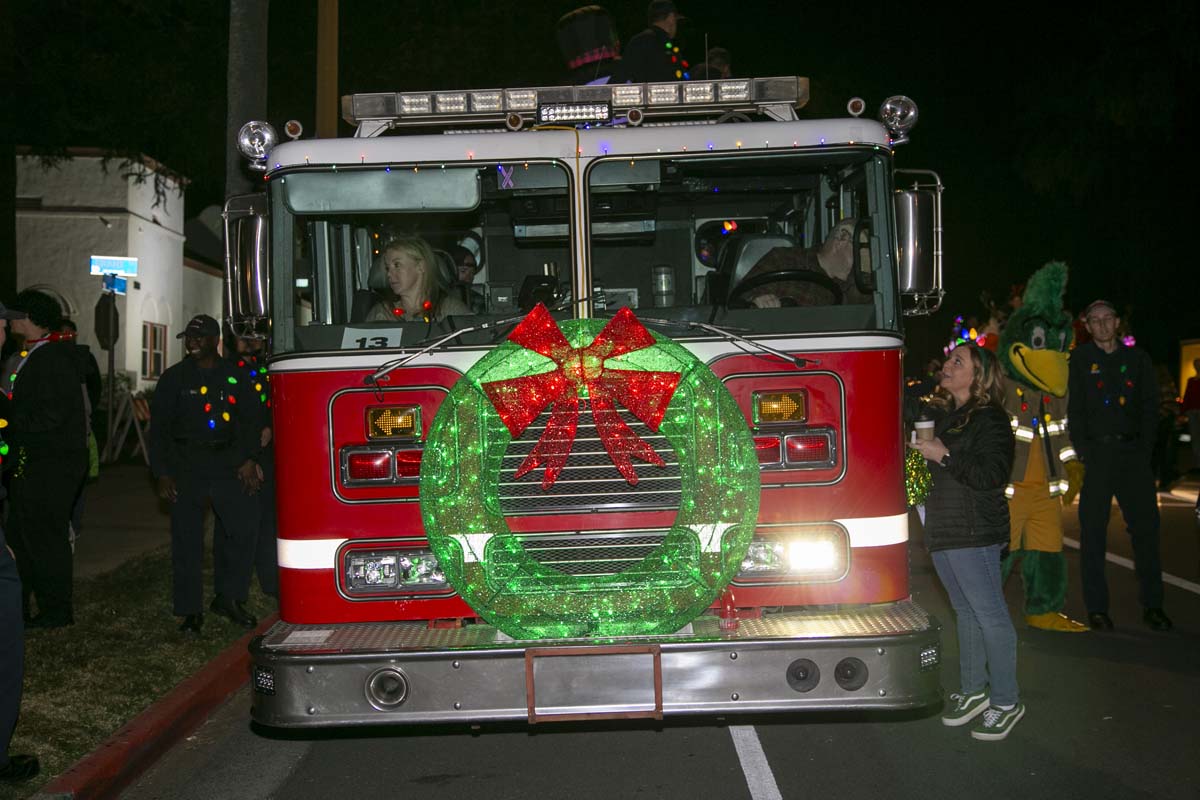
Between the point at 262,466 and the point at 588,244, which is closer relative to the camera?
the point at 588,244

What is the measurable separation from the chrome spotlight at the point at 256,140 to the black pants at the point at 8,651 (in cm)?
190

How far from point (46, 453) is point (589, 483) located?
182 inches

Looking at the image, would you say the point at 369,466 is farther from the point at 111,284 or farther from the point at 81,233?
the point at 81,233

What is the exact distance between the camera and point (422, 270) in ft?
19.8

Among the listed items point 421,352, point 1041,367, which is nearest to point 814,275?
point 421,352

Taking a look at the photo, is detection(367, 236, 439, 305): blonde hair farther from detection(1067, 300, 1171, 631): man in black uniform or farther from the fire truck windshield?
detection(1067, 300, 1171, 631): man in black uniform

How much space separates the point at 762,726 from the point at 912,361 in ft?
78.2

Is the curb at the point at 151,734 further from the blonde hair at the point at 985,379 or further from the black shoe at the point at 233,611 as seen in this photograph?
the blonde hair at the point at 985,379

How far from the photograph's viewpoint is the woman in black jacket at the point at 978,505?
6.29 meters

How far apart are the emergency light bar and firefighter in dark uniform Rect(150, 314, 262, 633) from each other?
274 cm

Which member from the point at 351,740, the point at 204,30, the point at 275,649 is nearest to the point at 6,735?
the point at 275,649

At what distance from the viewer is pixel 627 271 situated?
6051mm

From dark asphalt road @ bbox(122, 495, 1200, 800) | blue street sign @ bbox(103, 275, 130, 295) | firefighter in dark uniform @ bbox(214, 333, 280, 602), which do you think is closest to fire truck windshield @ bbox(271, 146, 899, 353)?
dark asphalt road @ bbox(122, 495, 1200, 800)

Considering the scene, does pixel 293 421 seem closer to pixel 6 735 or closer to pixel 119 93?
pixel 6 735
